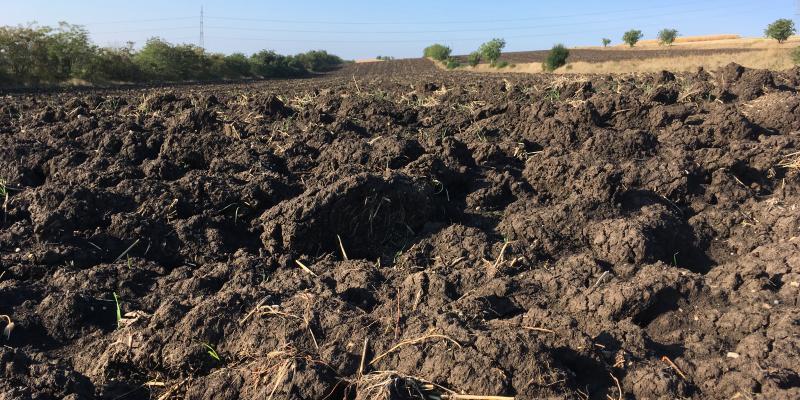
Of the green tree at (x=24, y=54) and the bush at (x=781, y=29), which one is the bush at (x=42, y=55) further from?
the bush at (x=781, y=29)

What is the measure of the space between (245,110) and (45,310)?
21.0 feet

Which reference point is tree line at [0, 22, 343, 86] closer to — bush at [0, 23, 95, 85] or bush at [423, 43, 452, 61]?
bush at [0, 23, 95, 85]

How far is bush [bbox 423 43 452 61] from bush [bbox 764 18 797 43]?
118 feet

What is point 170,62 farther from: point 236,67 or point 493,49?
point 493,49

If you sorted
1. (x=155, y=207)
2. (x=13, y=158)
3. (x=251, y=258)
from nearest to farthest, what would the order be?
(x=251, y=258), (x=155, y=207), (x=13, y=158)

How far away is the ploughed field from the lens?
2770 mm

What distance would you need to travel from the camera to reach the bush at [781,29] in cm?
5569

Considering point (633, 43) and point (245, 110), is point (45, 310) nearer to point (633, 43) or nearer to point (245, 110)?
point (245, 110)

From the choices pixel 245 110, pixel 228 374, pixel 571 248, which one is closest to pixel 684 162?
pixel 571 248

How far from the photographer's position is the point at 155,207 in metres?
4.94

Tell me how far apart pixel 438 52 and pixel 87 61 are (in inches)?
2362

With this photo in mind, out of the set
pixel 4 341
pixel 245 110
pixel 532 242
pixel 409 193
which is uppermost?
pixel 245 110

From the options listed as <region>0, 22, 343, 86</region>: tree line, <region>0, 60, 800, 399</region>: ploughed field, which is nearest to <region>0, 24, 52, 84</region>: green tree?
<region>0, 22, 343, 86</region>: tree line

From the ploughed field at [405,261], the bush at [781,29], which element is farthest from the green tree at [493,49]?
the ploughed field at [405,261]
